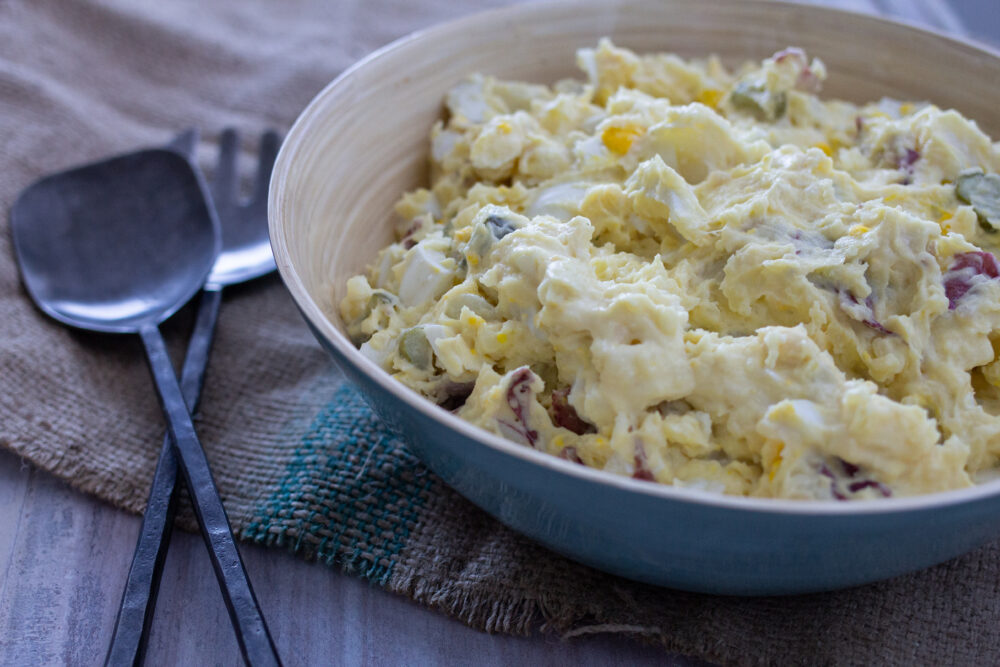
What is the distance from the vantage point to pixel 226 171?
310 centimetres

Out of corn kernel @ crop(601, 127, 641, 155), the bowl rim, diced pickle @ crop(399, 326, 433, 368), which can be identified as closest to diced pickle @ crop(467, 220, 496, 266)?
diced pickle @ crop(399, 326, 433, 368)

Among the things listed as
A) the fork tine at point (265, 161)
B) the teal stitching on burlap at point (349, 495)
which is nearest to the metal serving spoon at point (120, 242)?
the fork tine at point (265, 161)

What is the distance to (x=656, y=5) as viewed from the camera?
300 centimetres

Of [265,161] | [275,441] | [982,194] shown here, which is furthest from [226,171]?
[982,194]

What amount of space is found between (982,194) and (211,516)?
2005 mm

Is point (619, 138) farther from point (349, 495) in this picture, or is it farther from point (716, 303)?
point (349, 495)

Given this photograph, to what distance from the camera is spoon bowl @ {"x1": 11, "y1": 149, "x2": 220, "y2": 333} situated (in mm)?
2715

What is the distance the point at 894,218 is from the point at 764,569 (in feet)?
2.70

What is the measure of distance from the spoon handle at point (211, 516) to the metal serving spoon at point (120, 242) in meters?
0.02

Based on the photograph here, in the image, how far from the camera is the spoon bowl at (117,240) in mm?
2715

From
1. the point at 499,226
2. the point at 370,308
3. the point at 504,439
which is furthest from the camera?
the point at 370,308

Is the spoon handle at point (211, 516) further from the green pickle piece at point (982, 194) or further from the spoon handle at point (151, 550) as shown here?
the green pickle piece at point (982, 194)

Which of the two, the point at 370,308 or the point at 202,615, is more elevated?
the point at 370,308

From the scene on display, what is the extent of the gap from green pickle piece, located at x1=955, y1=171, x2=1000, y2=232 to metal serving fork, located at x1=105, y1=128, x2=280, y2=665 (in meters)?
1.88
